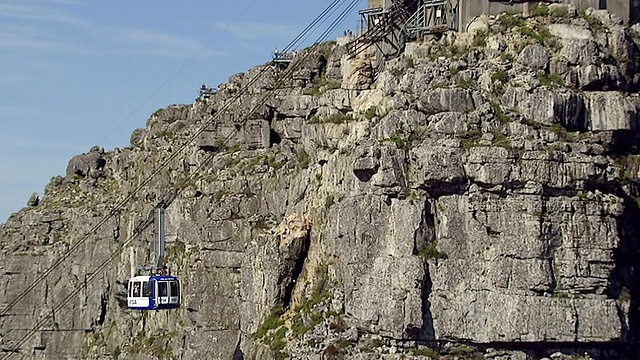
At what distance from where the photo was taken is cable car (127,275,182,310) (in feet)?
399

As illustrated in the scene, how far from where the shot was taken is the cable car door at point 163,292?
122 m

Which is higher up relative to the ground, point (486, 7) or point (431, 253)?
point (486, 7)

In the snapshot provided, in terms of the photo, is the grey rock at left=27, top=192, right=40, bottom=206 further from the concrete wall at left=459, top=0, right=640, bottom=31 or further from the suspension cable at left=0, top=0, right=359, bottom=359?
the concrete wall at left=459, top=0, right=640, bottom=31

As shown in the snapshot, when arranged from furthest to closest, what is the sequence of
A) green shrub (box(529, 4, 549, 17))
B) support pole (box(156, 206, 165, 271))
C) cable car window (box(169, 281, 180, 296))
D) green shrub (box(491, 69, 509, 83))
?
1. support pole (box(156, 206, 165, 271))
2. cable car window (box(169, 281, 180, 296))
3. green shrub (box(529, 4, 549, 17))
4. green shrub (box(491, 69, 509, 83))

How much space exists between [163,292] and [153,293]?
745mm

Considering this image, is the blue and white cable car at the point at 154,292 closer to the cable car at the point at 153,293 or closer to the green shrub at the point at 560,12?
the cable car at the point at 153,293

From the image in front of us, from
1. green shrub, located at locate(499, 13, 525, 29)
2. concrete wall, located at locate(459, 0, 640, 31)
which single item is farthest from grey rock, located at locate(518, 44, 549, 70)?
concrete wall, located at locate(459, 0, 640, 31)

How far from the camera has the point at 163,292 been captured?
121875 millimetres

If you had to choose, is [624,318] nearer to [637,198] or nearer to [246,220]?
[637,198]

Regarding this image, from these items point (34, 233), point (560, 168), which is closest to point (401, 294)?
point (560, 168)

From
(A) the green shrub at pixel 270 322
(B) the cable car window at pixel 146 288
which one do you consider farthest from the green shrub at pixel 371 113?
(B) the cable car window at pixel 146 288

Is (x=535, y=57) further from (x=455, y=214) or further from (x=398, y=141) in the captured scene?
(x=455, y=214)

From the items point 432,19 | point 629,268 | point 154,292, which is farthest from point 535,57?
point 154,292

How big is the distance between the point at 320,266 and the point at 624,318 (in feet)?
65.6
